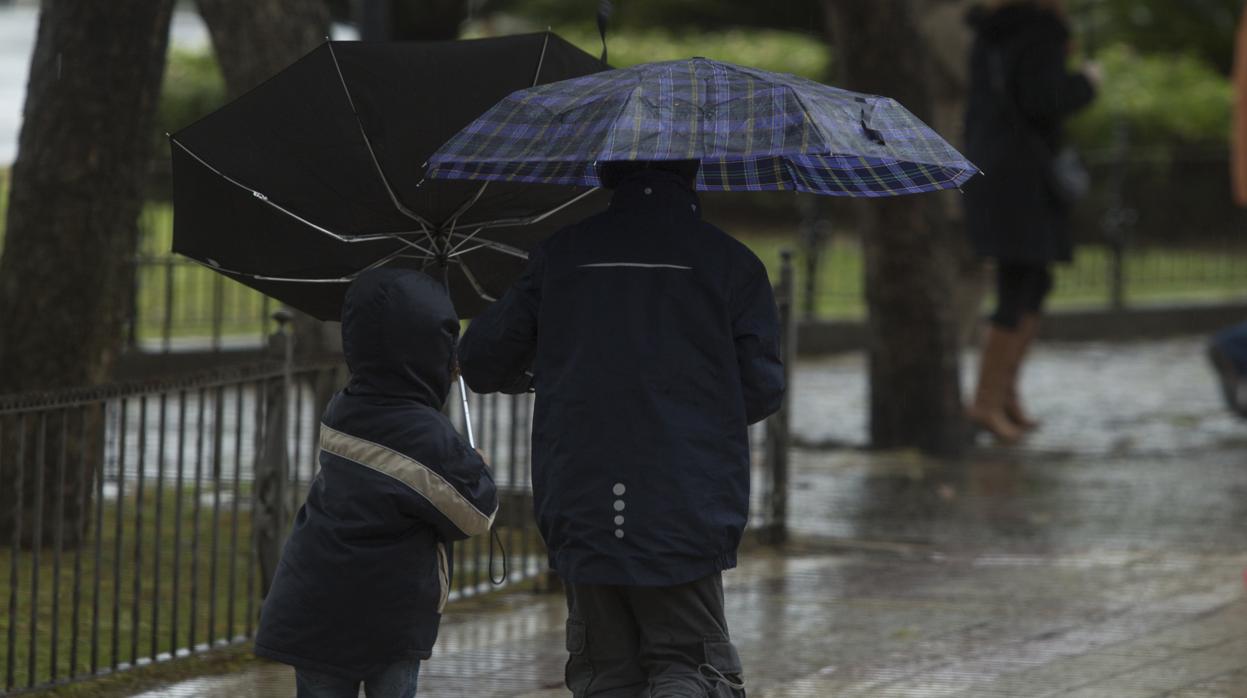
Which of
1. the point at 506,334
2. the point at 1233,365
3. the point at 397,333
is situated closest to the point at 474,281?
the point at 506,334

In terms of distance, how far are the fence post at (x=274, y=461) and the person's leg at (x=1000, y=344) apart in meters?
5.21

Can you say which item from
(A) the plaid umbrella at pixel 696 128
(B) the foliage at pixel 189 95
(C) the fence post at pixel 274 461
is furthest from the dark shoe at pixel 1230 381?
(B) the foliage at pixel 189 95

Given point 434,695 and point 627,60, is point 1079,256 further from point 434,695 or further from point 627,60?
point 434,695

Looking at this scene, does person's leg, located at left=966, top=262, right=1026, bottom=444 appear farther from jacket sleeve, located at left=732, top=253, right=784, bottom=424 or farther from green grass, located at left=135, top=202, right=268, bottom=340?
jacket sleeve, located at left=732, top=253, right=784, bottom=424

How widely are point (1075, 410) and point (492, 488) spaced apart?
8817 mm

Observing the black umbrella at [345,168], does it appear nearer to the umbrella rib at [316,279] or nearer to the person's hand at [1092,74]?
the umbrella rib at [316,279]

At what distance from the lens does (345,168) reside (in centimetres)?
505

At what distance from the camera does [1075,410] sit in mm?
12844

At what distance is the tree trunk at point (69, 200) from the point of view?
738cm

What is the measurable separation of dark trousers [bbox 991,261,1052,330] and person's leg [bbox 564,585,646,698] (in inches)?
258

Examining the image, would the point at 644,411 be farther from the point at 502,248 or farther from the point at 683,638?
the point at 502,248

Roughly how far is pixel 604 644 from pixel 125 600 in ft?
9.64

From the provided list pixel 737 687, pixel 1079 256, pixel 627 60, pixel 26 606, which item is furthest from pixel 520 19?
pixel 737 687

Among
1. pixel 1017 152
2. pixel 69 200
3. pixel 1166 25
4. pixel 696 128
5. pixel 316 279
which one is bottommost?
pixel 316 279
